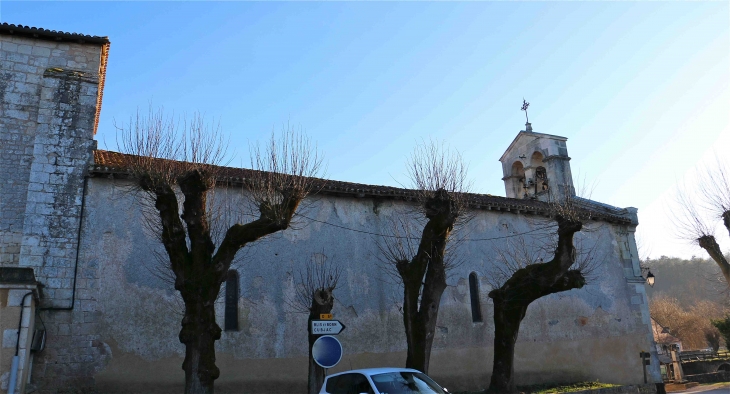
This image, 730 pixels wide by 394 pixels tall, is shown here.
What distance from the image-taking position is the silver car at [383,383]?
7996 millimetres

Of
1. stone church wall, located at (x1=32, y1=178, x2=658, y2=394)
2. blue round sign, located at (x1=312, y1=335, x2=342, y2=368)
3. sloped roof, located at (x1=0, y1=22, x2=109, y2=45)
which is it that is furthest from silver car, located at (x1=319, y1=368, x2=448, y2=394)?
sloped roof, located at (x1=0, y1=22, x2=109, y2=45)

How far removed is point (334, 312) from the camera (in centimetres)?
1395

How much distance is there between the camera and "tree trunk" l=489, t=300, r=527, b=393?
475 inches

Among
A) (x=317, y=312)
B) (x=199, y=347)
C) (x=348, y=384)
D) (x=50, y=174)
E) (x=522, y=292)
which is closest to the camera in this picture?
(x=348, y=384)

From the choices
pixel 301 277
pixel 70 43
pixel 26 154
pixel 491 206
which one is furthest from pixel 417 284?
pixel 70 43

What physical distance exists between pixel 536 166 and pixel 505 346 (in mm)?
9809

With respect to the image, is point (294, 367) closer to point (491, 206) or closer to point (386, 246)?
point (386, 246)

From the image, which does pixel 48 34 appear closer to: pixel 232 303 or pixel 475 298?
pixel 232 303

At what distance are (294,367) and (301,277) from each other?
2.06 metres

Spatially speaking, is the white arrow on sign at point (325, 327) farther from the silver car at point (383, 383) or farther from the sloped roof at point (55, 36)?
the sloped roof at point (55, 36)

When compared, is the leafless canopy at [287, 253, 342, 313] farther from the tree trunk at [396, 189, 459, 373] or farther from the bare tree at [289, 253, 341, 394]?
the tree trunk at [396, 189, 459, 373]

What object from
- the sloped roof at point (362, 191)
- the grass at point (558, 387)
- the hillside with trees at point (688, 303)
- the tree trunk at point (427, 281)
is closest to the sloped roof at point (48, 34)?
the sloped roof at point (362, 191)

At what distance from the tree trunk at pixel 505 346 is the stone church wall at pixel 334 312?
272cm

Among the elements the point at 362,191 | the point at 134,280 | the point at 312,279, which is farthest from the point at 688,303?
the point at 134,280
